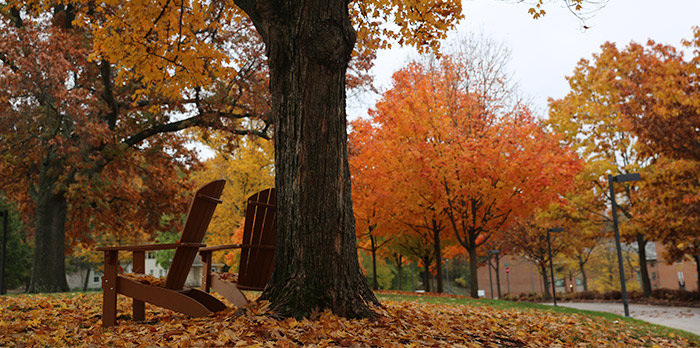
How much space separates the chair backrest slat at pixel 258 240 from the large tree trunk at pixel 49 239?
1023 cm

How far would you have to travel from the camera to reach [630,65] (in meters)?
22.1

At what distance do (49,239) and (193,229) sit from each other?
446 inches

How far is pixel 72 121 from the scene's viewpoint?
13.1 meters

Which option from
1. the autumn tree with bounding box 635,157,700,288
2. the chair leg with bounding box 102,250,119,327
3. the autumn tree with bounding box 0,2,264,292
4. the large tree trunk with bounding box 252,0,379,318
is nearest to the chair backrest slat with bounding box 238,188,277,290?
the large tree trunk with bounding box 252,0,379,318

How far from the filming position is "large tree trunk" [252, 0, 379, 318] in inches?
175

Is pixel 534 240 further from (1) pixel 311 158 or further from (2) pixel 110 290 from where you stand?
(2) pixel 110 290

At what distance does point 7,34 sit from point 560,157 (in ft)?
52.4

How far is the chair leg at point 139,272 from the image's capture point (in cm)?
520

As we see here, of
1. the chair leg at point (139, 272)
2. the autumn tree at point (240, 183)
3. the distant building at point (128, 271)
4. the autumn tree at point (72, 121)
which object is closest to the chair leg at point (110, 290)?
the chair leg at point (139, 272)

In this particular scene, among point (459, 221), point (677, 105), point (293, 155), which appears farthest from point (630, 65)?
point (293, 155)

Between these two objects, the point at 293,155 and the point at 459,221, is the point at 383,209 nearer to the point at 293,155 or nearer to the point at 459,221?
the point at 459,221

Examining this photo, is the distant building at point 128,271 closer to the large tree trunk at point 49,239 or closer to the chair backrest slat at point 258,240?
the large tree trunk at point 49,239

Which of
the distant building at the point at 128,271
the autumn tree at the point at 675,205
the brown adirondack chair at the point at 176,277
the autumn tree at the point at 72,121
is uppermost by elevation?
the autumn tree at the point at 72,121

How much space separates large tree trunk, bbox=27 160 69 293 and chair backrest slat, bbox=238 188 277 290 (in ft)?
33.6
